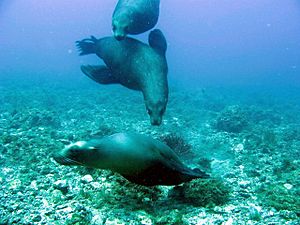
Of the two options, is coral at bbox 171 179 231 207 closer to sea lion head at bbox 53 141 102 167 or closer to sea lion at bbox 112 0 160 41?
sea lion head at bbox 53 141 102 167

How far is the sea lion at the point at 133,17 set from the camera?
605 centimetres

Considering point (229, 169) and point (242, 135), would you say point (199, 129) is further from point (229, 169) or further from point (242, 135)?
point (229, 169)

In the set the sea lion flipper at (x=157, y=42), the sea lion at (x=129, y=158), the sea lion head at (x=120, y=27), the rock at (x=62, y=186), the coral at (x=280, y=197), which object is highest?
the sea lion head at (x=120, y=27)

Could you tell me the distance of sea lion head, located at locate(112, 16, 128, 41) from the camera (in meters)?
5.87

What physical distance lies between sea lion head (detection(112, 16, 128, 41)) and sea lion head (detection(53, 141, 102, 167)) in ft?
10.0

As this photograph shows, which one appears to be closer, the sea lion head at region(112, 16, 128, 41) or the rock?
the rock

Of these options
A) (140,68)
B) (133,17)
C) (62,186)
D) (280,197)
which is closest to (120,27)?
(133,17)

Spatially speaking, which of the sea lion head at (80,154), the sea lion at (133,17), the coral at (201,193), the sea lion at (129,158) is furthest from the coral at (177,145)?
the sea lion head at (80,154)

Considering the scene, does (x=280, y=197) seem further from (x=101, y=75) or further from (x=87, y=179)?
(x=101, y=75)

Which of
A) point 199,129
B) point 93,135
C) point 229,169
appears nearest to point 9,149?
point 93,135

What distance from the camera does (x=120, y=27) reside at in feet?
19.8

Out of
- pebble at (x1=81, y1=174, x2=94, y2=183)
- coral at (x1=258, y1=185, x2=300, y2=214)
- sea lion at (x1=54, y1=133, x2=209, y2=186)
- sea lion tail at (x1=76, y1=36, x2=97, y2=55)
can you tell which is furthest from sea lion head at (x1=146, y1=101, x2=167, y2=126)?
sea lion tail at (x1=76, y1=36, x2=97, y2=55)

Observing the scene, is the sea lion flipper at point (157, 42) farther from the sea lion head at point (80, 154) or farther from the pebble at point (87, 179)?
the sea lion head at point (80, 154)

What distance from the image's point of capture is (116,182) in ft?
16.0
